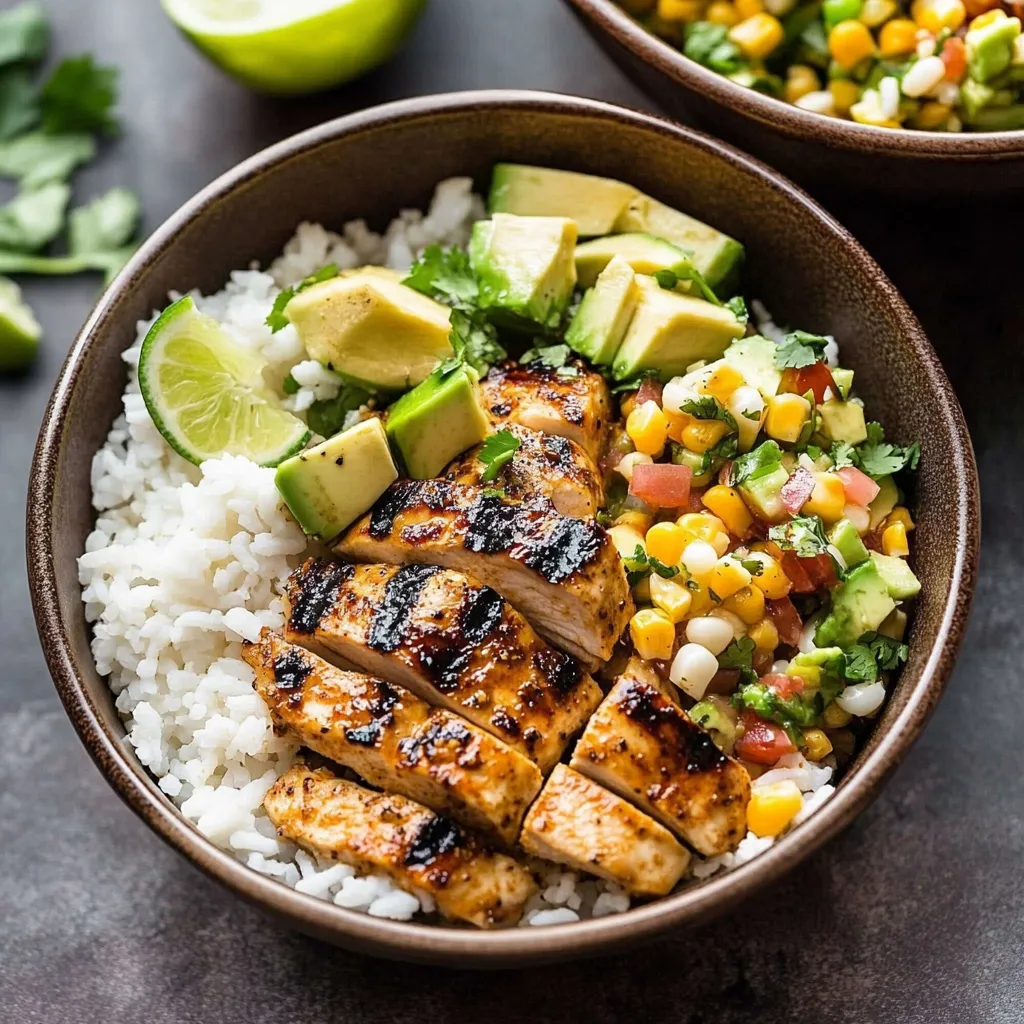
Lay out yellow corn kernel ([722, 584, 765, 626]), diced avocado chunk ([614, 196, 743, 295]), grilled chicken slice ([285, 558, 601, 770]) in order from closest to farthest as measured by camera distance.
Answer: grilled chicken slice ([285, 558, 601, 770]) → yellow corn kernel ([722, 584, 765, 626]) → diced avocado chunk ([614, 196, 743, 295])

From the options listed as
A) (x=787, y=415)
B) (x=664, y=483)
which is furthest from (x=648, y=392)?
(x=787, y=415)

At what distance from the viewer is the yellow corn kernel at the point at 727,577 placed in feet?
11.0

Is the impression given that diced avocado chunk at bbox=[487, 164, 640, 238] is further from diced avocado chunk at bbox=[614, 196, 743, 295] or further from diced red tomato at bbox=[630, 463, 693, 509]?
diced red tomato at bbox=[630, 463, 693, 509]

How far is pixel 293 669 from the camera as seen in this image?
328cm

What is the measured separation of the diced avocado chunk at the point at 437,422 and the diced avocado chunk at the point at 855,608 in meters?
1.09

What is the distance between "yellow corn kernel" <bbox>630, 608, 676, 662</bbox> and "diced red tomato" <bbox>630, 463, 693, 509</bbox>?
0.35 meters

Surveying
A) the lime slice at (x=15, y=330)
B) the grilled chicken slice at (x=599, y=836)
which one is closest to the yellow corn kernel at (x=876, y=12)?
the grilled chicken slice at (x=599, y=836)

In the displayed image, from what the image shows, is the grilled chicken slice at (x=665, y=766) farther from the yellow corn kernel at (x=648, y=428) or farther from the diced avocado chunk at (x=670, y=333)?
the diced avocado chunk at (x=670, y=333)

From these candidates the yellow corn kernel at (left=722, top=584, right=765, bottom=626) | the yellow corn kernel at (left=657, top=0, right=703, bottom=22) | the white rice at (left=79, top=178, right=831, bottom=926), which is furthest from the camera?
the yellow corn kernel at (left=657, top=0, right=703, bottom=22)

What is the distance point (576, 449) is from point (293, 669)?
3.25 ft

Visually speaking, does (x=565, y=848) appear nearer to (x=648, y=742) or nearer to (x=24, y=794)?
(x=648, y=742)

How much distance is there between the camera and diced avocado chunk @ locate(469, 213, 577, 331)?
12.0 feet

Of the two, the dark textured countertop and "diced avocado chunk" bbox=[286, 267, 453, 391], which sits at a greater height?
"diced avocado chunk" bbox=[286, 267, 453, 391]

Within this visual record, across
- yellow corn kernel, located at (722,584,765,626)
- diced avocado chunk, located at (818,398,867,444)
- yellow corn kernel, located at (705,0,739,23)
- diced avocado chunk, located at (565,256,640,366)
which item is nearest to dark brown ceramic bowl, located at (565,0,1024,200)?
Result: yellow corn kernel, located at (705,0,739,23)
